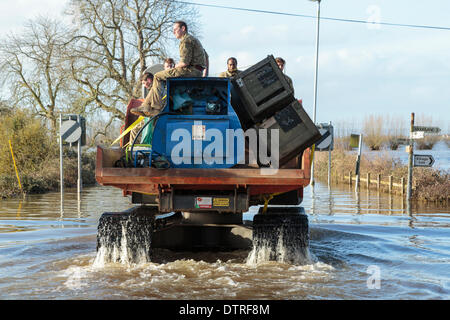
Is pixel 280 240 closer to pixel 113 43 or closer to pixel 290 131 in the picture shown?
pixel 290 131

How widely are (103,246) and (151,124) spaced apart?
5.63 feet

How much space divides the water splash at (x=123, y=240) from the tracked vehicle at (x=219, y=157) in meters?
0.01

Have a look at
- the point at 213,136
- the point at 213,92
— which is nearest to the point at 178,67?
the point at 213,92

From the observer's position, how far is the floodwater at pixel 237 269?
6.25 meters

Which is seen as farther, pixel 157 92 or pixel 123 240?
pixel 157 92

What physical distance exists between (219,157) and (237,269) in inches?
57.8

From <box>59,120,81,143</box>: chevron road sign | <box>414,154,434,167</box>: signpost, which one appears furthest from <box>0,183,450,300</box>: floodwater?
<box>59,120,81,143</box>: chevron road sign

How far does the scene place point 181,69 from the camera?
27.0 feet

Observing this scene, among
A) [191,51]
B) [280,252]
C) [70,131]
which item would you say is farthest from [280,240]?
[70,131]

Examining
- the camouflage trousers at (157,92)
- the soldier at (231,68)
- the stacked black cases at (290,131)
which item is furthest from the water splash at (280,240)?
the soldier at (231,68)

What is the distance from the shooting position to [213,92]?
7.52m

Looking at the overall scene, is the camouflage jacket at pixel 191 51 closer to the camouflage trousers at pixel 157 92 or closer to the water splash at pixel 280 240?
the camouflage trousers at pixel 157 92

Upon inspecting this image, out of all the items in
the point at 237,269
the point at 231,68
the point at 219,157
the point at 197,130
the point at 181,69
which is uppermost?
the point at 231,68
